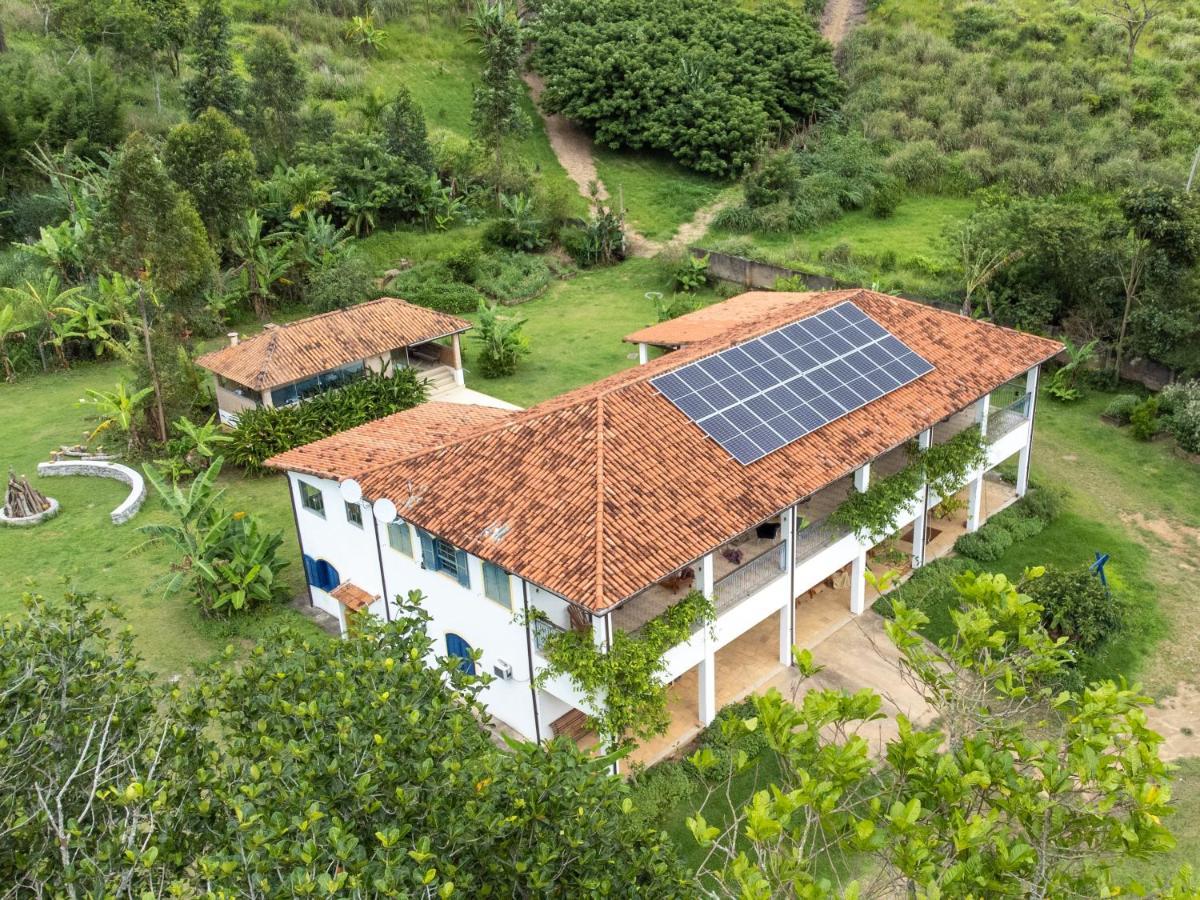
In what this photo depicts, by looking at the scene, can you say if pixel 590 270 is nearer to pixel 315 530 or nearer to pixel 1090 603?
pixel 315 530

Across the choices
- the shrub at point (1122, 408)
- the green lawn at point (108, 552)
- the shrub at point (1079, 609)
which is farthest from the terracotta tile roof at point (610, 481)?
the shrub at point (1122, 408)

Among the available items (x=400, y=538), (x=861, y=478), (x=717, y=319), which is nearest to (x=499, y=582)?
(x=400, y=538)

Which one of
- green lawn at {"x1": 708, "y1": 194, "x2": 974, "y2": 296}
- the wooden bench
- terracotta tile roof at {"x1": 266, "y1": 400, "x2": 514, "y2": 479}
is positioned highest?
terracotta tile roof at {"x1": 266, "y1": 400, "x2": 514, "y2": 479}

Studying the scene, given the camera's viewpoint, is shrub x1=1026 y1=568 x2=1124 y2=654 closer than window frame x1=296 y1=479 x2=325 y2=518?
Yes

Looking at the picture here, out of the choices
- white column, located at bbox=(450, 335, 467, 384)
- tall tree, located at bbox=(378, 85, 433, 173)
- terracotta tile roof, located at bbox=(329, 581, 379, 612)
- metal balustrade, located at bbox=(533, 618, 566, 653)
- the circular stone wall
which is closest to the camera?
metal balustrade, located at bbox=(533, 618, 566, 653)

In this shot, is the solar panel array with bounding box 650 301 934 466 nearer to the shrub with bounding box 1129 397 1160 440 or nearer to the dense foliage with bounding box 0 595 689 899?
the shrub with bounding box 1129 397 1160 440

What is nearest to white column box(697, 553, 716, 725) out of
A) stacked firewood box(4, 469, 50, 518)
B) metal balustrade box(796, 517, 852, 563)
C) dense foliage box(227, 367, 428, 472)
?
metal balustrade box(796, 517, 852, 563)

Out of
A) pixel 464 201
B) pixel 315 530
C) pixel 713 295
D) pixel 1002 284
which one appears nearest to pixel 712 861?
pixel 315 530
